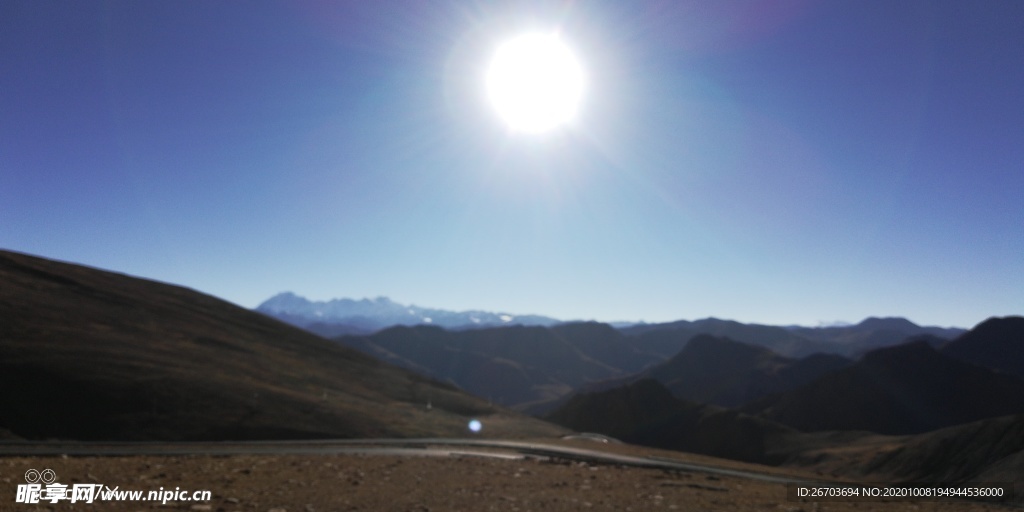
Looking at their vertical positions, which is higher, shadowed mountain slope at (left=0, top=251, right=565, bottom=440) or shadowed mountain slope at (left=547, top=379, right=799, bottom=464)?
shadowed mountain slope at (left=0, top=251, right=565, bottom=440)

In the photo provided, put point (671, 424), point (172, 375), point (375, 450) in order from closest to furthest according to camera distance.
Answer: point (375, 450) < point (172, 375) < point (671, 424)

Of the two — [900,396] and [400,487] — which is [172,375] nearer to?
[400,487]

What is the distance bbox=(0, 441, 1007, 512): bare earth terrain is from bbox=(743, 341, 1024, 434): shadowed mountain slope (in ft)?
→ 514

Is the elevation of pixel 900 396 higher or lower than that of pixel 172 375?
lower

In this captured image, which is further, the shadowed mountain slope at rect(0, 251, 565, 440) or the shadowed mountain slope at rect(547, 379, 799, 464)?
the shadowed mountain slope at rect(547, 379, 799, 464)

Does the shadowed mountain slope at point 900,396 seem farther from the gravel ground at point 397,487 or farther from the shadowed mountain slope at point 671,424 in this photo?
the gravel ground at point 397,487

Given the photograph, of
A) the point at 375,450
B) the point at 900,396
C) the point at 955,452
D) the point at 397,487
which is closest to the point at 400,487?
the point at 397,487

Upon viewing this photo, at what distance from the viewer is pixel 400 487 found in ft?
57.2

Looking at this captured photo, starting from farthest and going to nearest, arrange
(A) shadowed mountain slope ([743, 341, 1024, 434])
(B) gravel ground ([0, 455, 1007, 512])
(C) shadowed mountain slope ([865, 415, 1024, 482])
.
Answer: (A) shadowed mountain slope ([743, 341, 1024, 434])
(C) shadowed mountain slope ([865, 415, 1024, 482])
(B) gravel ground ([0, 455, 1007, 512])

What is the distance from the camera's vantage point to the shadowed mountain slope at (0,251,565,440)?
128 ft

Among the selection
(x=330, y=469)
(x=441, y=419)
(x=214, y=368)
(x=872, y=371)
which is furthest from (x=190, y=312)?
(x=872, y=371)

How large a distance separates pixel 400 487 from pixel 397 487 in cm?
9

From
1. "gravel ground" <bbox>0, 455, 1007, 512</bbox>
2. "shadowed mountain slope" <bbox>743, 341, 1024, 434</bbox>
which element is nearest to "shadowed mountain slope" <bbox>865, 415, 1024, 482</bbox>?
"gravel ground" <bbox>0, 455, 1007, 512</bbox>

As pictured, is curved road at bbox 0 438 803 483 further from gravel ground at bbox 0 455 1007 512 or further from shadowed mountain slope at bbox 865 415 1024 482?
shadowed mountain slope at bbox 865 415 1024 482
